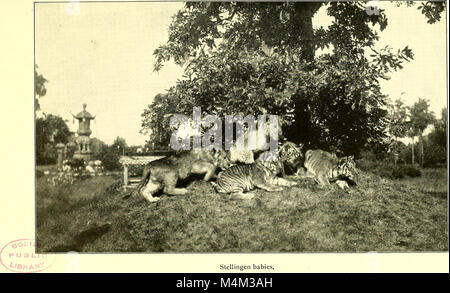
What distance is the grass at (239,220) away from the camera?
620 cm

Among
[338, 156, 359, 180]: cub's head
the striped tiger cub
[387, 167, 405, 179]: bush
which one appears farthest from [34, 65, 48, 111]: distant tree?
[387, 167, 405, 179]: bush

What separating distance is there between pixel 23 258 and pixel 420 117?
705cm

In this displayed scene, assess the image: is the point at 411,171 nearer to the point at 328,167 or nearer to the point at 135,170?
the point at 328,167

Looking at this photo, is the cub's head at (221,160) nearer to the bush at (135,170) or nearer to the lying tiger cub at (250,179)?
the lying tiger cub at (250,179)

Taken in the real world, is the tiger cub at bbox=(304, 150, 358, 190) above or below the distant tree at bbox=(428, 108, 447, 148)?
below

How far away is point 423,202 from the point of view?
6602mm

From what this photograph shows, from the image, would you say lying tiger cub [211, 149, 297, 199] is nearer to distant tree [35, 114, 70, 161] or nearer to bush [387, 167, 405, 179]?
bush [387, 167, 405, 179]

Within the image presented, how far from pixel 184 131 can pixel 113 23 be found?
2.21 metres

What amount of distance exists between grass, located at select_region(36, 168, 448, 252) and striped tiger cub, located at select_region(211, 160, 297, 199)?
0.52ft

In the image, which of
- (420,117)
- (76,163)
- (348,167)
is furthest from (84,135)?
(420,117)

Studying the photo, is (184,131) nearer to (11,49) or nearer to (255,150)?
(255,150)

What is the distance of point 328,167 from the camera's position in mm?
6902

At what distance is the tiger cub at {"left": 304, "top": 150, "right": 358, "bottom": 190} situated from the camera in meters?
6.86

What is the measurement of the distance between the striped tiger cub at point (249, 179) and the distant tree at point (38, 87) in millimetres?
3241
